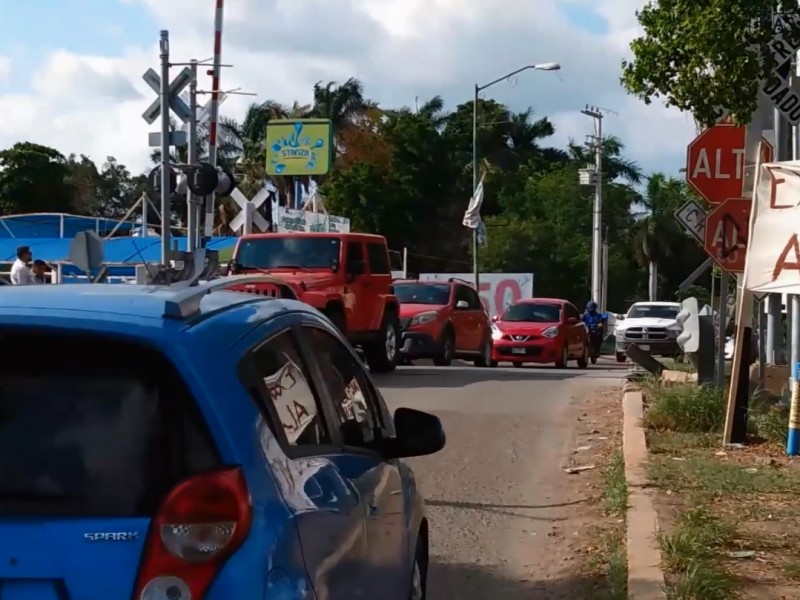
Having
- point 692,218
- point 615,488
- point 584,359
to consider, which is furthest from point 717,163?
point 584,359

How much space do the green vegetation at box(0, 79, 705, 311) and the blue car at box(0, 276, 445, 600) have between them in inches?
2111

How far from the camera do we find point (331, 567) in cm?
346

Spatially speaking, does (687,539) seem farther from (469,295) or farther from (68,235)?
(68,235)

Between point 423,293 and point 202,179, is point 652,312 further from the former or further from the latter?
point 202,179

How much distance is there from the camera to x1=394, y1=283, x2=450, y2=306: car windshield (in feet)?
73.9

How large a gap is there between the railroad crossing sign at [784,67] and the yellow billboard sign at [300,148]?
118 feet

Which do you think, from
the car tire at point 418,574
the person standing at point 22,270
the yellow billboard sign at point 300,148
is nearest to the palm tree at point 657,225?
the yellow billboard sign at point 300,148

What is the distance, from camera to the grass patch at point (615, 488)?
8523 millimetres

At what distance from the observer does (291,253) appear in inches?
697

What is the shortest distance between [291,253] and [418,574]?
12651 millimetres

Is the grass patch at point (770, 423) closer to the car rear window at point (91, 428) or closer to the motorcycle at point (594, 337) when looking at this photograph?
the car rear window at point (91, 428)

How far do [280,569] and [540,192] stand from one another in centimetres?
6365

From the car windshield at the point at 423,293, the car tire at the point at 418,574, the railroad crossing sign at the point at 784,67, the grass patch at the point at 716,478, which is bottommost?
the grass patch at the point at 716,478

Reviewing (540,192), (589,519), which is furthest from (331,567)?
(540,192)
